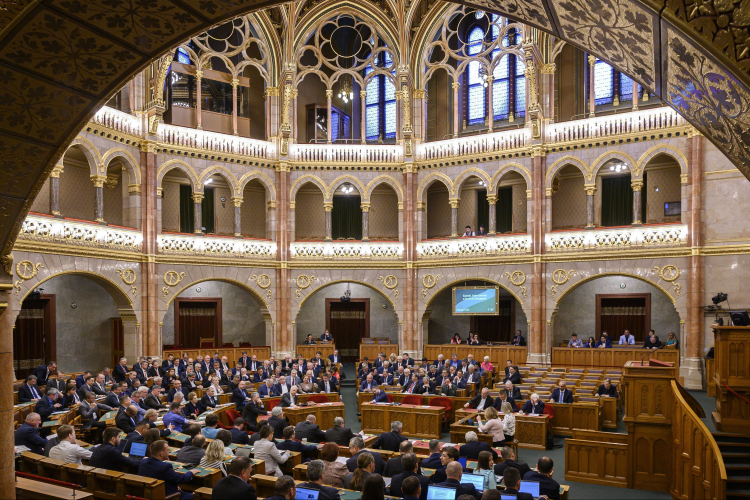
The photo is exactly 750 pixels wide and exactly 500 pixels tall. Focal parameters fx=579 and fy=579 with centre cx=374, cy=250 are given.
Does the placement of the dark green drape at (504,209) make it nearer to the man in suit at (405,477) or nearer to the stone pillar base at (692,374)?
the stone pillar base at (692,374)

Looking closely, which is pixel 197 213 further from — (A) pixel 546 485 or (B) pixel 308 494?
(A) pixel 546 485

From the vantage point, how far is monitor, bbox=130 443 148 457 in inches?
331

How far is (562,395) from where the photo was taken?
46.0 ft

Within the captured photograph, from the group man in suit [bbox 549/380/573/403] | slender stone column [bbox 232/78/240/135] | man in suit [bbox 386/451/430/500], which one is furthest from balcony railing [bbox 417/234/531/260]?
man in suit [bbox 386/451/430/500]

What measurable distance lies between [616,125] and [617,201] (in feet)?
11.2

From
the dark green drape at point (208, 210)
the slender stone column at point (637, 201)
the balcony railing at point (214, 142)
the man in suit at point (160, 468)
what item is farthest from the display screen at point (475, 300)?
the man in suit at point (160, 468)

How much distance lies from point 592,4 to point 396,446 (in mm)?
7948

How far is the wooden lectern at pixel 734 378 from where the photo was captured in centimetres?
998

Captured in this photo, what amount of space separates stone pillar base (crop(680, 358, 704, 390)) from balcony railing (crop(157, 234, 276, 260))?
15428 millimetres

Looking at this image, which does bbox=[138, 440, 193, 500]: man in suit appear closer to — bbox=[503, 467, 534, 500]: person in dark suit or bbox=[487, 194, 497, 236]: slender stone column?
bbox=[503, 467, 534, 500]: person in dark suit

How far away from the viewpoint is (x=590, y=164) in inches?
840

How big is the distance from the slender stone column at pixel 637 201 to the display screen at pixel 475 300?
18.4ft

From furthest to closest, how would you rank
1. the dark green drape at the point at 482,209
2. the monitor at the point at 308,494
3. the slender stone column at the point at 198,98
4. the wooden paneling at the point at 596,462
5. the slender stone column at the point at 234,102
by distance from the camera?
1. the dark green drape at the point at 482,209
2. the slender stone column at the point at 234,102
3. the slender stone column at the point at 198,98
4. the wooden paneling at the point at 596,462
5. the monitor at the point at 308,494

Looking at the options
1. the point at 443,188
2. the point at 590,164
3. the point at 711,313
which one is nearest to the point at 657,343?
the point at 711,313
